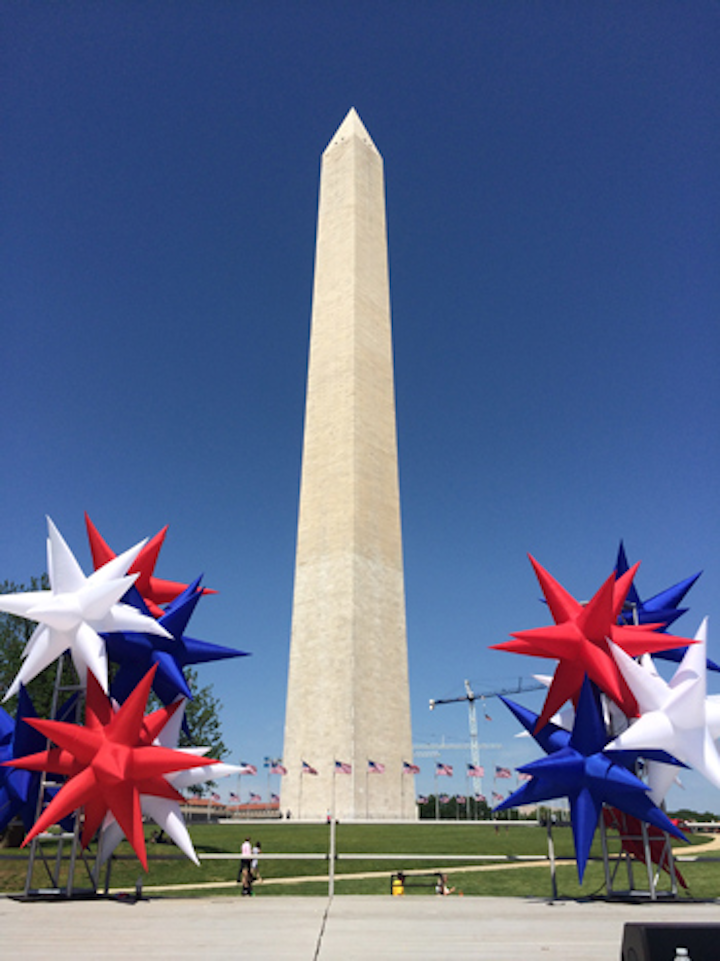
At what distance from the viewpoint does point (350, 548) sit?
147 ft

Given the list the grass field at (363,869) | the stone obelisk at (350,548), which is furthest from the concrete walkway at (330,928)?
the stone obelisk at (350,548)

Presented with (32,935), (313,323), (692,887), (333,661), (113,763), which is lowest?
(692,887)

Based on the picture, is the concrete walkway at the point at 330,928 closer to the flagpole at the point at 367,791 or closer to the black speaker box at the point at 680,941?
the black speaker box at the point at 680,941

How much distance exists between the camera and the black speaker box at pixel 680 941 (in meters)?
3.53

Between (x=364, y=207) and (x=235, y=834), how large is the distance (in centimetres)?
4042

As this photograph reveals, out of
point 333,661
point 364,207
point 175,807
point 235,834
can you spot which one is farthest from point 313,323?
point 175,807

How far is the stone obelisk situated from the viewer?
139 ft

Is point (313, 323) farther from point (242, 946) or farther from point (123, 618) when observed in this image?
point (242, 946)

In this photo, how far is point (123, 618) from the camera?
1159 centimetres

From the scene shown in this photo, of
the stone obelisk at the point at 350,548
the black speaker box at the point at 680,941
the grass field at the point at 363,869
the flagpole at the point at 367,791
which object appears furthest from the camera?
the stone obelisk at the point at 350,548

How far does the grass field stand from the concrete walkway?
674 cm

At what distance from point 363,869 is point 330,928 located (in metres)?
18.2

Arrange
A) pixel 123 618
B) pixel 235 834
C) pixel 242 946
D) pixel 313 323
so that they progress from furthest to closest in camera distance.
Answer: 1. pixel 313 323
2. pixel 235 834
3. pixel 123 618
4. pixel 242 946

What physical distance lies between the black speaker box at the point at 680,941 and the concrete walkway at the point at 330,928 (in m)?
3.35
